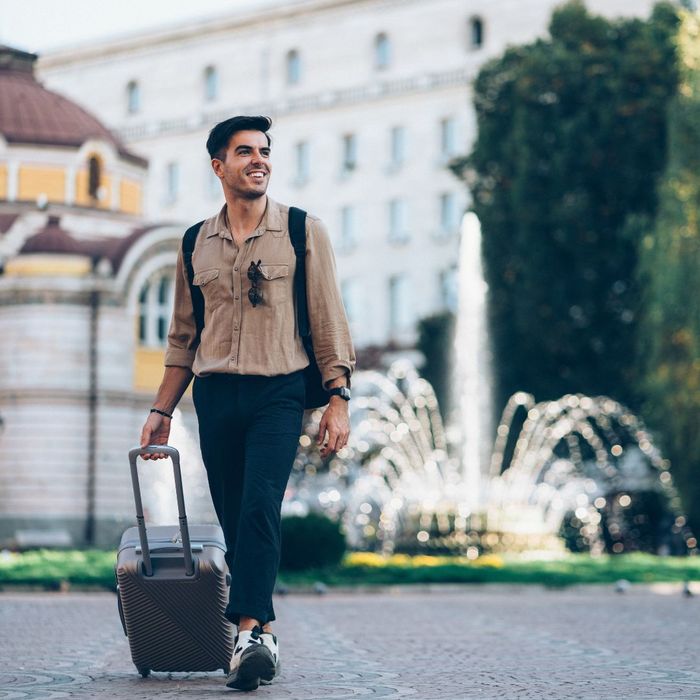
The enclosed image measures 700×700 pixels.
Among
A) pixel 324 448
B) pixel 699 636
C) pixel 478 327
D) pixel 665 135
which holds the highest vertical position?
pixel 665 135

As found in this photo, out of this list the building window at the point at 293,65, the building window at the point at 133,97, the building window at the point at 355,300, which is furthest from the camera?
the building window at the point at 133,97

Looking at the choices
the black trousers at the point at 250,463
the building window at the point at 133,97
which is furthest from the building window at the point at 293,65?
the black trousers at the point at 250,463

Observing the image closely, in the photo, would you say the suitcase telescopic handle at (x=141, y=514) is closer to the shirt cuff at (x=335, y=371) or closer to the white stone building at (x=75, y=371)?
the shirt cuff at (x=335, y=371)

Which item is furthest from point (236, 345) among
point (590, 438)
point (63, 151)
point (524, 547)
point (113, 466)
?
point (63, 151)

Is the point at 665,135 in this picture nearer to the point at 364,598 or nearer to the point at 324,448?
the point at 364,598

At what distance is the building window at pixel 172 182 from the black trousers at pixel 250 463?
256 feet

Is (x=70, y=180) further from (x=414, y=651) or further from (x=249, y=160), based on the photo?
(x=249, y=160)

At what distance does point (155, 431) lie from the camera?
8586 mm

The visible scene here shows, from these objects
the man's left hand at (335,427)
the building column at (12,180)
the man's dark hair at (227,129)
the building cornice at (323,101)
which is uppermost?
the building cornice at (323,101)

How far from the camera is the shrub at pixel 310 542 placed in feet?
79.8

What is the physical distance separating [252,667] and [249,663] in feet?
0.06

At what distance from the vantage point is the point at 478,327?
47.7 m

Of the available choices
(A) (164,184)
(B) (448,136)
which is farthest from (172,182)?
(B) (448,136)

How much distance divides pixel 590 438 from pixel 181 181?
39685mm
